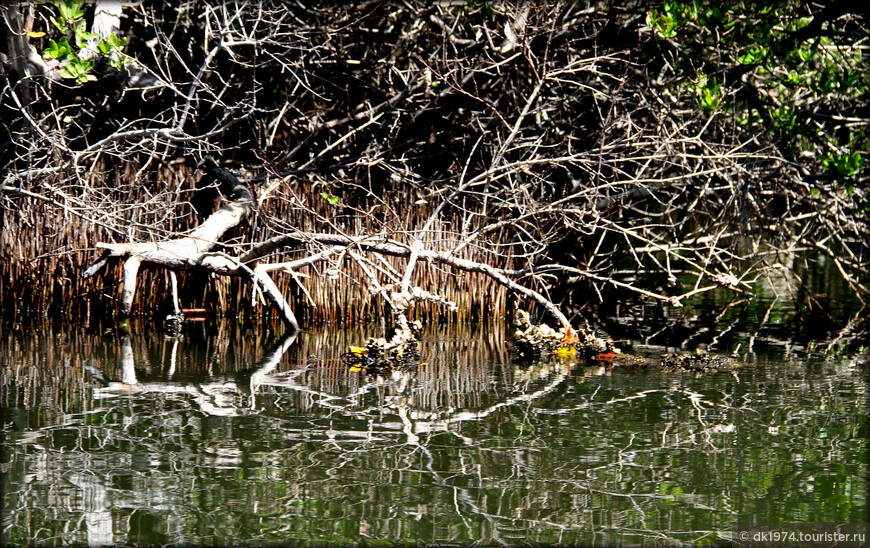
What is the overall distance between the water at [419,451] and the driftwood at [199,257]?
124 cm

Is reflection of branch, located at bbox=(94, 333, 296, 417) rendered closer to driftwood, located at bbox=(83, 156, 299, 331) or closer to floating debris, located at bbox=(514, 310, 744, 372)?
driftwood, located at bbox=(83, 156, 299, 331)

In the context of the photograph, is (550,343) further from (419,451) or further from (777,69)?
(777,69)

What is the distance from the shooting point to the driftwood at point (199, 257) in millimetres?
7160

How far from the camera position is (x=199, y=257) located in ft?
24.0

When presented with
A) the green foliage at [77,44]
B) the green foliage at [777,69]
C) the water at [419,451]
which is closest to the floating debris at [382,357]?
the water at [419,451]

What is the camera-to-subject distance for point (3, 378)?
5371 millimetres

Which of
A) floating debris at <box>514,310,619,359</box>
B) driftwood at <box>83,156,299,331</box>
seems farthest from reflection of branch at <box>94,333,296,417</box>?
floating debris at <box>514,310,619,359</box>

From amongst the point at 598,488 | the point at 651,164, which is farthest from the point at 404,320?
→ the point at 651,164

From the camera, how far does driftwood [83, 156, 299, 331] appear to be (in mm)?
7160

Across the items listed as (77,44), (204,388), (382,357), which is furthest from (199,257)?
(204,388)

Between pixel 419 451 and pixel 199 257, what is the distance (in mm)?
3948

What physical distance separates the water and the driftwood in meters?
1.24

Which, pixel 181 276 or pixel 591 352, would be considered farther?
pixel 181 276

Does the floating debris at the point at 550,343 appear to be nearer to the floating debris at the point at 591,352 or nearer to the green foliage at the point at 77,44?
the floating debris at the point at 591,352
